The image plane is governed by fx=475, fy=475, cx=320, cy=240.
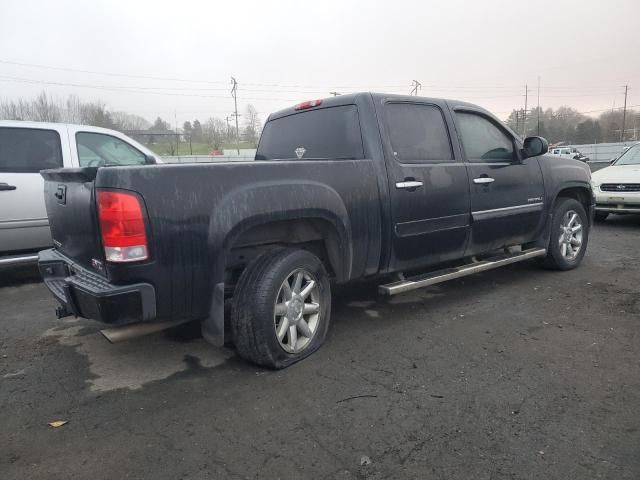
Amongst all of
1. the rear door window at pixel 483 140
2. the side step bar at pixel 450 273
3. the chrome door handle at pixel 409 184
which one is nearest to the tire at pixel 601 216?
the side step bar at pixel 450 273

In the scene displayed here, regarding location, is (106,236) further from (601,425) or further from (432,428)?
(601,425)

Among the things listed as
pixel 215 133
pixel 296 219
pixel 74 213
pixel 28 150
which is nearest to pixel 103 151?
pixel 28 150

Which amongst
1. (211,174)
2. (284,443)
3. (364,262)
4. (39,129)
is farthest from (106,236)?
(39,129)

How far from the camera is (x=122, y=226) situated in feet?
8.28

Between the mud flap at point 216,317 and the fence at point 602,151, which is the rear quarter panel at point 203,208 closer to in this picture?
the mud flap at point 216,317

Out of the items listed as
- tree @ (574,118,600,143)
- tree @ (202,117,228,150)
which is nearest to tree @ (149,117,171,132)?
tree @ (202,117,228,150)

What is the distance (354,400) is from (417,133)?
2.35 meters

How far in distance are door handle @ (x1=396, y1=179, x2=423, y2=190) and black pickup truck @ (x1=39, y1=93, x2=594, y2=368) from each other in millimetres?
12

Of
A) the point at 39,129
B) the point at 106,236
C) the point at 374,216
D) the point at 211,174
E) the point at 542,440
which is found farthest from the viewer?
the point at 39,129

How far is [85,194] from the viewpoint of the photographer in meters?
2.71

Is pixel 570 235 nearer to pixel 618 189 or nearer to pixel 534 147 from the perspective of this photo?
pixel 534 147

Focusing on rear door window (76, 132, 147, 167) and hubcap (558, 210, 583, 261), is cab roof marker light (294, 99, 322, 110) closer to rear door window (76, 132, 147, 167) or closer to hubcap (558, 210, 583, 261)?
rear door window (76, 132, 147, 167)

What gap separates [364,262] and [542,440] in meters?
1.71

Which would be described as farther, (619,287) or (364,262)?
(619,287)
